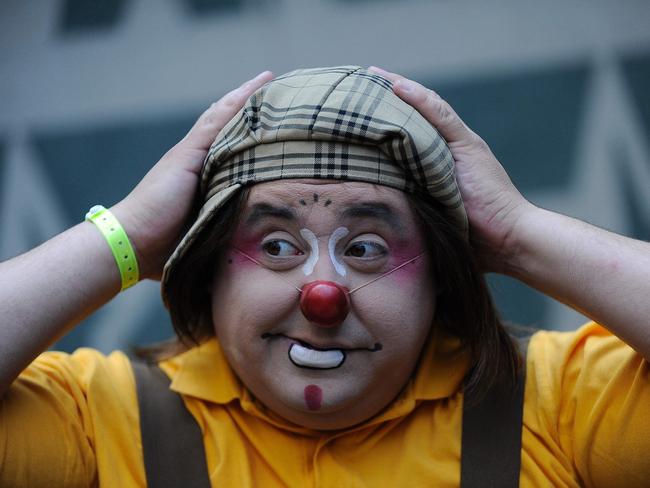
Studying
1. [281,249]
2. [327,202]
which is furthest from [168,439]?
[327,202]

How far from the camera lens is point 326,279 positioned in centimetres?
178

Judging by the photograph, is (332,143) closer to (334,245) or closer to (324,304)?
(334,245)

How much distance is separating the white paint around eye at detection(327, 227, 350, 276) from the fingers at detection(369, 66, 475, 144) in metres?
0.29

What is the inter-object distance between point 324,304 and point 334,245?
0.14m

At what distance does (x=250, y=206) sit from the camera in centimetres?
184

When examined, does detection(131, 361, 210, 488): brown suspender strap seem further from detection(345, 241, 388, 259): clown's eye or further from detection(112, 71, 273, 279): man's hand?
detection(345, 241, 388, 259): clown's eye

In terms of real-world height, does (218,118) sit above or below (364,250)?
above

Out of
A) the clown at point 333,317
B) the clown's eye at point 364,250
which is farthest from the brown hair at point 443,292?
the clown's eye at point 364,250

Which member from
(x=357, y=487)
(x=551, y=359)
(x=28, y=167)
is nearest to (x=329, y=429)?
(x=357, y=487)

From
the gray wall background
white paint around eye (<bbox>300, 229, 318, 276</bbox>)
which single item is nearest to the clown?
white paint around eye (<bbox>300, 229, 318, 276</bbox>)

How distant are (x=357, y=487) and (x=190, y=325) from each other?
18.8 inches

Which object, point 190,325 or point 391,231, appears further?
point 190,325

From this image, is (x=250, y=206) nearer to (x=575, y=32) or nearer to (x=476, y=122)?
(x=476, y=122)

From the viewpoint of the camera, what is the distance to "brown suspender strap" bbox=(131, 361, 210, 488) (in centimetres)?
184
